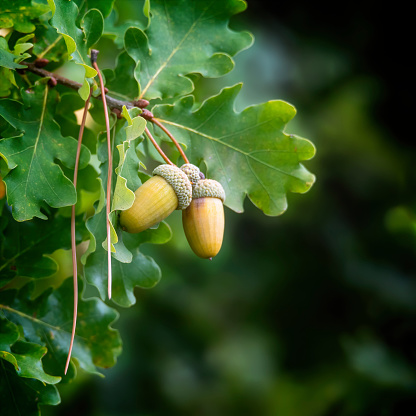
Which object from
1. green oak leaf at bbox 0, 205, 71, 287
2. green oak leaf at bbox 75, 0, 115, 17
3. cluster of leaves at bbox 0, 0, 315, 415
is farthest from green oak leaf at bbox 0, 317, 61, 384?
green oak leaf at bbox 75, 0, 115, 17

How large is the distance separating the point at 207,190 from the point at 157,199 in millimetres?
105

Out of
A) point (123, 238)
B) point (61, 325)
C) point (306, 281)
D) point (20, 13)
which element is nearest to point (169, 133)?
point (123, 238)

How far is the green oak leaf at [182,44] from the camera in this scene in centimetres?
100

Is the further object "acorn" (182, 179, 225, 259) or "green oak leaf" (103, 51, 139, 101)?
"green oak leaf" (103, 51, 139, 101)

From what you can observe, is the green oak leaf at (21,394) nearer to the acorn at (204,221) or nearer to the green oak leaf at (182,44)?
the acorn at (204,221)

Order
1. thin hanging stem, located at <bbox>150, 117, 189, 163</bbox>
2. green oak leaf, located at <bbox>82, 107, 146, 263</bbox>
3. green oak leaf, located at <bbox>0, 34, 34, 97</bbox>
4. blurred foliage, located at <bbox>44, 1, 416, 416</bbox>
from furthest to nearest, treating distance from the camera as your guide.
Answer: blurred foliage, located at <bbox>44, 1, 416, 416</bbox>, thin hanging stem, located at <bbox>150, 117, 189, 163</bbox>, green oak leaf, located at <bbox>0, 34, 34, 97</bbox>, green oak leaf, located at <bbox>82, 107, 146, 263</bbox>

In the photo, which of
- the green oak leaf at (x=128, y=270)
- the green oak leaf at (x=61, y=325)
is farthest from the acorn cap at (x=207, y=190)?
the green oak leaf at (x=61, y=325)

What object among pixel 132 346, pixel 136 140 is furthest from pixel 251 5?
pixel 136 140

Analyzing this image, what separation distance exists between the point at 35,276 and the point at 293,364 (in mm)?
1904

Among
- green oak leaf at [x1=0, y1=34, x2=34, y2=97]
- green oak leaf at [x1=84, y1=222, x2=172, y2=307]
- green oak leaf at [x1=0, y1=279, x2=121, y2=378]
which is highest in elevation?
green oak leaf at [x1=0, y1=34, x2=34, y2=97]

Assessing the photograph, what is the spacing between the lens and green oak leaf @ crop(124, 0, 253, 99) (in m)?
1.00

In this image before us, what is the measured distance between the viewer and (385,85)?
293cm

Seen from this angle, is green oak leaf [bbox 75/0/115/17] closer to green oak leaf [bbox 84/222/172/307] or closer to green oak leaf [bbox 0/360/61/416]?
green oak leaf [bbox 84/222/172/307]

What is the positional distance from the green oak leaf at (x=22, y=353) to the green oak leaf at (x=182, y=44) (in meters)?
0.48
